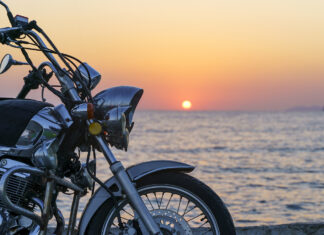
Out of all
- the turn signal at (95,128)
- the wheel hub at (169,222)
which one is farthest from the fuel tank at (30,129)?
the wheel hub at (169,222)

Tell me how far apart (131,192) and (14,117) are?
0.85 meters

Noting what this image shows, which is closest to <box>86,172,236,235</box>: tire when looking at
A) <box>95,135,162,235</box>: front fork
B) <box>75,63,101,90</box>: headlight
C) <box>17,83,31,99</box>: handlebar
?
<box>95,135,162,235</box>: front fork

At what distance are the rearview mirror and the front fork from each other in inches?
30.4

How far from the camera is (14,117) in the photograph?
3043mm

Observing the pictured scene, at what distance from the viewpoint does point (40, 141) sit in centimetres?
303

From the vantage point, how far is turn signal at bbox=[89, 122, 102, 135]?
9.78 feet

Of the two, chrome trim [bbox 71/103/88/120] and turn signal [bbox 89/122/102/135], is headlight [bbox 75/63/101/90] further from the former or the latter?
turn signal [bbox 89/122/102/135]

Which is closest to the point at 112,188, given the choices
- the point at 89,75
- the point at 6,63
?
the point at 89,75

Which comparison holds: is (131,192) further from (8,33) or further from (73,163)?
(8,33)

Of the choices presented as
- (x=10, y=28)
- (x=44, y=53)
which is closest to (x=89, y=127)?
(x=44, y=53)

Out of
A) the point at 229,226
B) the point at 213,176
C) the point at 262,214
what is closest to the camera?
the point at 229,226

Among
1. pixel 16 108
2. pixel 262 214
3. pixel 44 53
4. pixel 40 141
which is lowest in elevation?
pixel 262 214

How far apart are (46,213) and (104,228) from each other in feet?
1.37

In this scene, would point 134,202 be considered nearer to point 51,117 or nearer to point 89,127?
point 89,127
